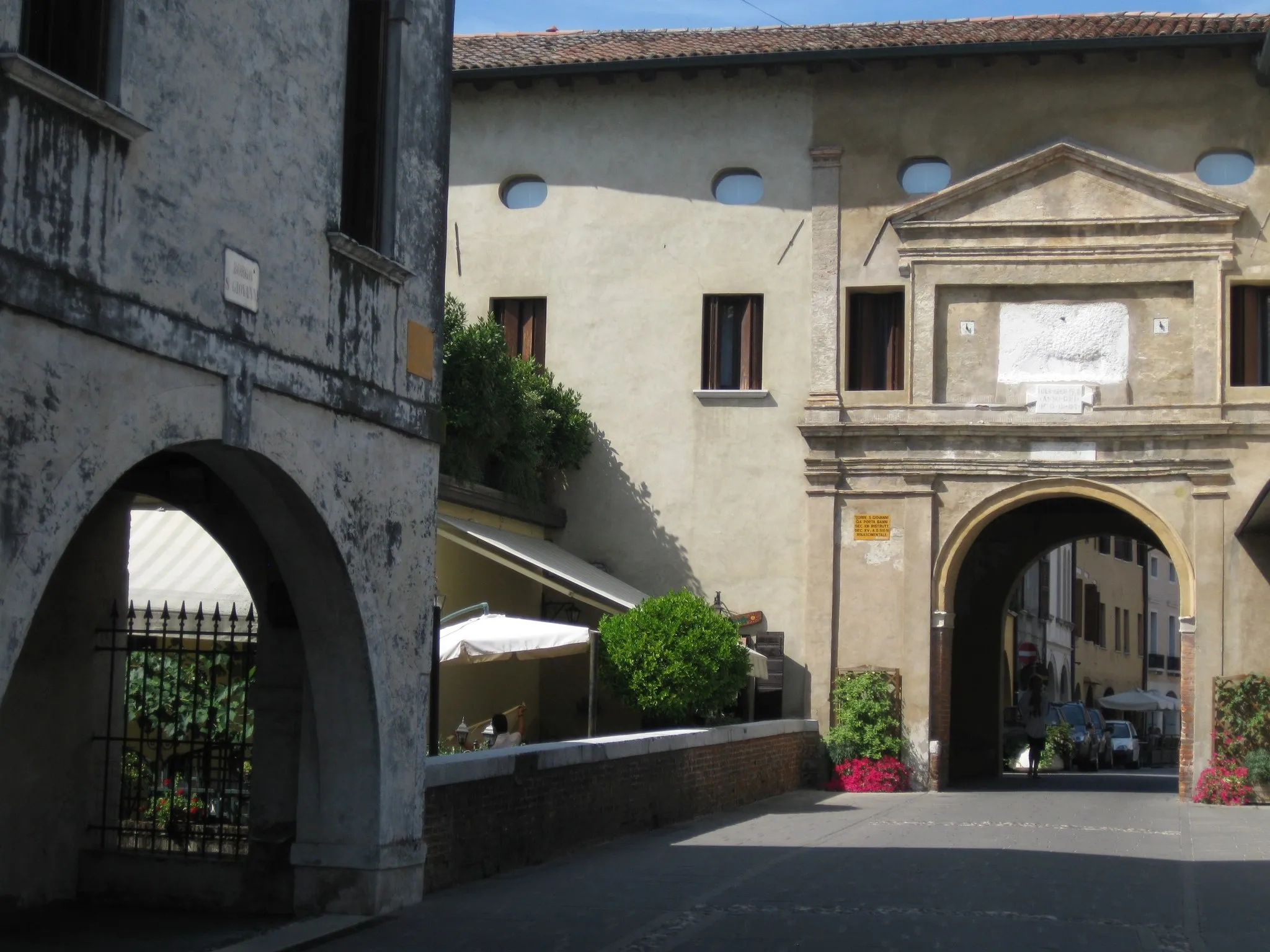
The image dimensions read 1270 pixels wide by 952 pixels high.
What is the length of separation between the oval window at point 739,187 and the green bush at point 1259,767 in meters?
9.52

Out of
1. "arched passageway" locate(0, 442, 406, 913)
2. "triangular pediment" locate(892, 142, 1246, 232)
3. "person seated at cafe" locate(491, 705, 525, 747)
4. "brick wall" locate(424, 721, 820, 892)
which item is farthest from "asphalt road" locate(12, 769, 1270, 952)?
"triangular pediment" locate(892, 142, 1246, 232)

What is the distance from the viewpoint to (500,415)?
2153cm

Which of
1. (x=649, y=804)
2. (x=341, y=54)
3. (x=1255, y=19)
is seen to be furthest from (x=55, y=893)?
(x=1255, y=19)

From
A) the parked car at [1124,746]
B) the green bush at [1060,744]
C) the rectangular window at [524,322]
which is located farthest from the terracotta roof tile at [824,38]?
the parked car at [1124,746]

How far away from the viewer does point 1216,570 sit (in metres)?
21.6

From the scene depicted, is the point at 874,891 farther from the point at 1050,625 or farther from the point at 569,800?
the point at 1050,625

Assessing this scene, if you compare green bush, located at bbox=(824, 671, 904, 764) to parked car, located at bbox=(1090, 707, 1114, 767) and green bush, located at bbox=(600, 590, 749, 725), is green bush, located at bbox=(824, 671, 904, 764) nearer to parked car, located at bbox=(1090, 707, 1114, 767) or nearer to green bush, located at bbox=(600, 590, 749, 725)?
green bush, located at bbox=(600, 590, 749, 725)

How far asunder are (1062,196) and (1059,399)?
2.61m

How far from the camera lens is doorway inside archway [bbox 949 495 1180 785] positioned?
26984 millimetres

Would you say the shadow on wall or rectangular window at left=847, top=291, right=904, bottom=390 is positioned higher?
rectangular window at left=847, top=291, right=904, bottom=390

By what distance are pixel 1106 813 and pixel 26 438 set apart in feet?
50.6

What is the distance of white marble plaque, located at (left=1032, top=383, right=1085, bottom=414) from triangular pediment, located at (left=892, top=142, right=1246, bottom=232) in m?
2.10

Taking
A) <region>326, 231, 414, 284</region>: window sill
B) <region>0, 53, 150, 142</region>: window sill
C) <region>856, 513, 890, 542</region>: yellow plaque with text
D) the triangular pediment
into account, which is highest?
the triangular pediment

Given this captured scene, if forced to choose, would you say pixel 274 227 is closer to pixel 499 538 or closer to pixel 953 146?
pixel 499 538
